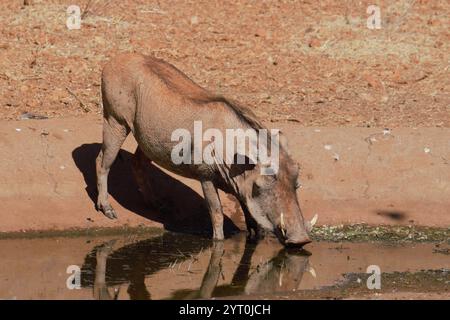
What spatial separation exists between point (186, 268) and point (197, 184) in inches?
77.2

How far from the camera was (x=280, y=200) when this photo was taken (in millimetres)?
9555

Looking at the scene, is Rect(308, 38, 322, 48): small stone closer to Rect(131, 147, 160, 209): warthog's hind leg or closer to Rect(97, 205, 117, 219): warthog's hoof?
Rect(131, 147, 160, 209): warthog's hind leg

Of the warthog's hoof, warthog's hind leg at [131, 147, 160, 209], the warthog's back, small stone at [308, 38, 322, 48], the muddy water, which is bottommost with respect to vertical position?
the muddy water

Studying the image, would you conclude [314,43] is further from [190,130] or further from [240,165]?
[240,165]

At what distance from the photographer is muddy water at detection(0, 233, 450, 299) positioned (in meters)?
8.57

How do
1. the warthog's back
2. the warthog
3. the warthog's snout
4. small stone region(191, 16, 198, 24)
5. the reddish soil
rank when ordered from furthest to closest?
small stone region(191, 16, 198, 24), the reddish soil, the warthog's back, the warthog, the warthog's snout

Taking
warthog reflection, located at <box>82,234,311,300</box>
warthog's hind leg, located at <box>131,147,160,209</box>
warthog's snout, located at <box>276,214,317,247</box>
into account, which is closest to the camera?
warthog reflection, located at <box>82,234,311,300</box>

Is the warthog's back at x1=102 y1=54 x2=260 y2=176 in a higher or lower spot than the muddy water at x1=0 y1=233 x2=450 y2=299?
higher

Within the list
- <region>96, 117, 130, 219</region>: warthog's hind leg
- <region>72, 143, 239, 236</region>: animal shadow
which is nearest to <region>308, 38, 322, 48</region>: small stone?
<region>72, 143, 239, 236</region>: animal shadow

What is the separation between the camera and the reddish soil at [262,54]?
13656 millimetres

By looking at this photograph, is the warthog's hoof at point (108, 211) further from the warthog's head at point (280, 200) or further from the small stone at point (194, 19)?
the small stone at point (194, 19)

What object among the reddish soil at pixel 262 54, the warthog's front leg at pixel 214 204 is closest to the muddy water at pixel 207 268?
the warthog's front leg at pixel 214 204

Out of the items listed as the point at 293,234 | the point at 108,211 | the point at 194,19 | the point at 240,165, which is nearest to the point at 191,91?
the point at 240,165

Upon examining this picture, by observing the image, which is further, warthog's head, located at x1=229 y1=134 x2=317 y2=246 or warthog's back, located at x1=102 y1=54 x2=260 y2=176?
Answer: warthog's back, located at x1=102 y1=54 x2=260 y2=176
